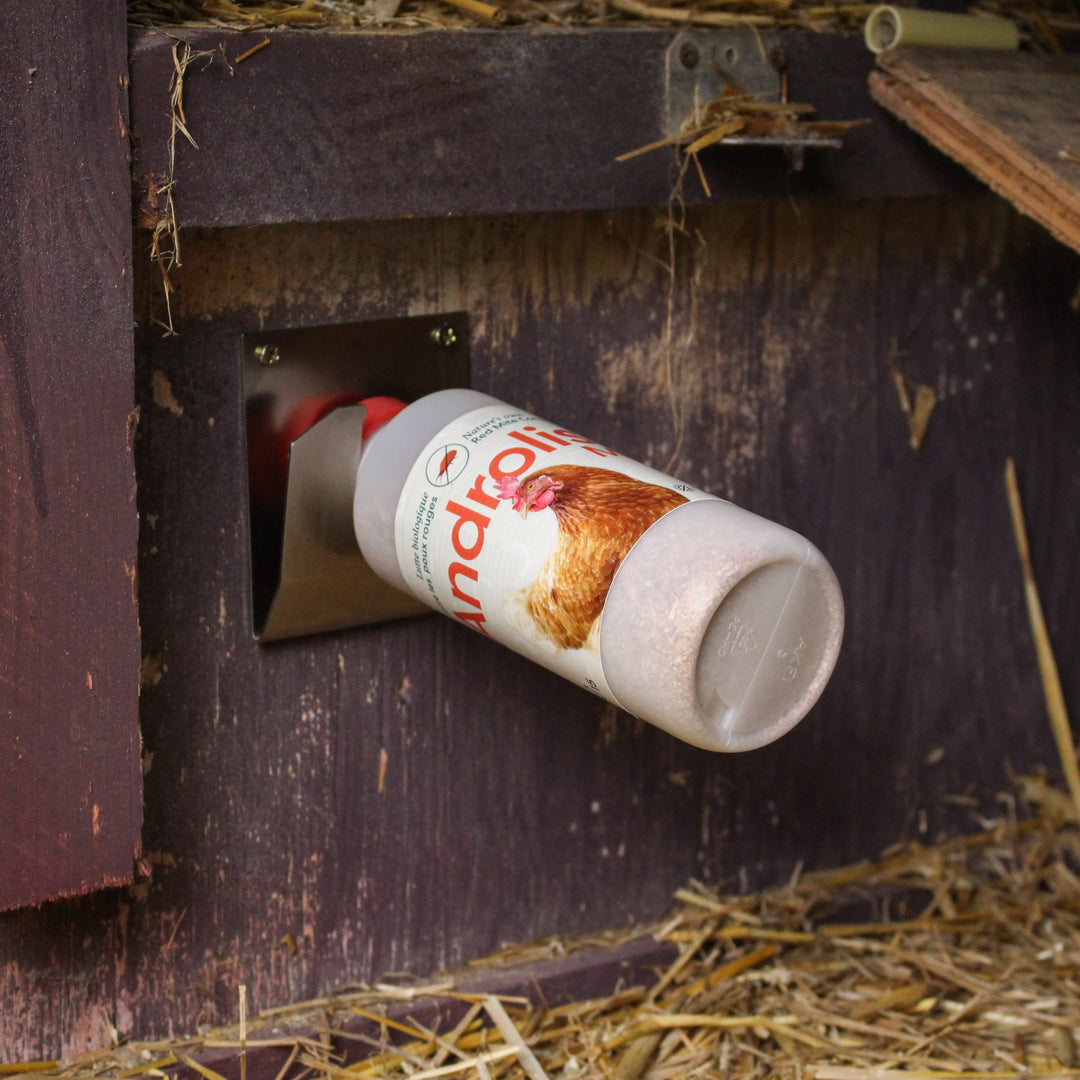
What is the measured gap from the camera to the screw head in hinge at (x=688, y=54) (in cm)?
100

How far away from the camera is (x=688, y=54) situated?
1004 mm

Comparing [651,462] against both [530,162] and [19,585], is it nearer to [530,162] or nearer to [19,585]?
[530,162]

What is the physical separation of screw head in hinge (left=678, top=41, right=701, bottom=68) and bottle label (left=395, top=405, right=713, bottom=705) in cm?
30

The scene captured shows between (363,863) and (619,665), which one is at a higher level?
(619,665)

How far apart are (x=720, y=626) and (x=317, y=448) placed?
0.33 m

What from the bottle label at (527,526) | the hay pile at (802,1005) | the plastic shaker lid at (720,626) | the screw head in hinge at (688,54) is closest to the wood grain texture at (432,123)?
the screw head in hinge at (688,54)

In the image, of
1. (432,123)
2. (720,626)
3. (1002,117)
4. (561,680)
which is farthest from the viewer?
(561,680)

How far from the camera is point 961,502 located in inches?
52.4

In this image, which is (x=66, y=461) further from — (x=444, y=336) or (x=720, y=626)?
(x=720, y=626)

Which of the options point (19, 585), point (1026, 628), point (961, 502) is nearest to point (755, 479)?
point (961, 502)

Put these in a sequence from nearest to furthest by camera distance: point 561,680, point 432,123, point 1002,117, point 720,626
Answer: point 720,626 → point 432,123 → point 1002,117 → point 561,680

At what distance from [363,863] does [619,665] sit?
0.41m

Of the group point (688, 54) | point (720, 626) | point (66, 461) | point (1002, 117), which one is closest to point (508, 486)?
point (720, 626)

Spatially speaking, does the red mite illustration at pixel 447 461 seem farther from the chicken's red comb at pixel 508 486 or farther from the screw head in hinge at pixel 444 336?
the screw head in hinge at pixel 444 336
